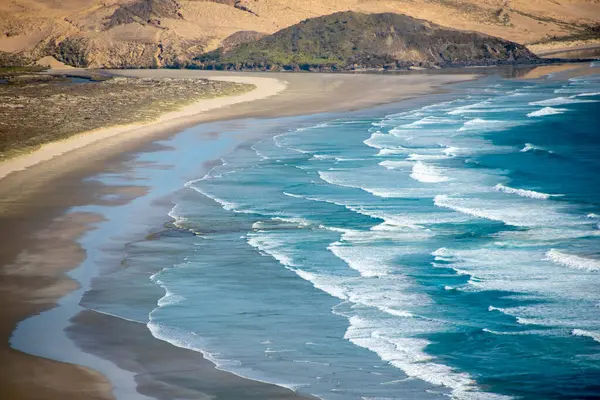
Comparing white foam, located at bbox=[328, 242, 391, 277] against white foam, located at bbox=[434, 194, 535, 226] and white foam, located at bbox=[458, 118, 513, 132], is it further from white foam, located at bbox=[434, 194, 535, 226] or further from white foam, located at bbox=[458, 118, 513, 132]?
white foam, located at bbox=[458, 118, 513, 132]

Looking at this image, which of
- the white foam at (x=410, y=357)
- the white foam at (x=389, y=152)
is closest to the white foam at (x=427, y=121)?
A: the white foam at (x=389, y=152)

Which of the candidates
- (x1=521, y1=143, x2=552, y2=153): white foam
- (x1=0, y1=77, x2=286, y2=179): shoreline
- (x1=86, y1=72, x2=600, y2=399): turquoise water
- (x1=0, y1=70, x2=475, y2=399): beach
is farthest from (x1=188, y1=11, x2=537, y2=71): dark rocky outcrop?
(x1=86, y1=72, x2=600, y2=399): turquoise water

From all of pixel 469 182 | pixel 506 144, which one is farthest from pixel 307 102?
pixel 469 182

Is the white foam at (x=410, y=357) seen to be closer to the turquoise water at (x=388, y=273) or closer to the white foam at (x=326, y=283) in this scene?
the turquoise water at (x=388, y=273)

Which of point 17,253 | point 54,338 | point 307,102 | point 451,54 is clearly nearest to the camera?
point 54,338

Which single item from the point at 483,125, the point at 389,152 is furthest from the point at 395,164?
the point at 483,125

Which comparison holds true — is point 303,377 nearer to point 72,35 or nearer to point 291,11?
point 72,35
